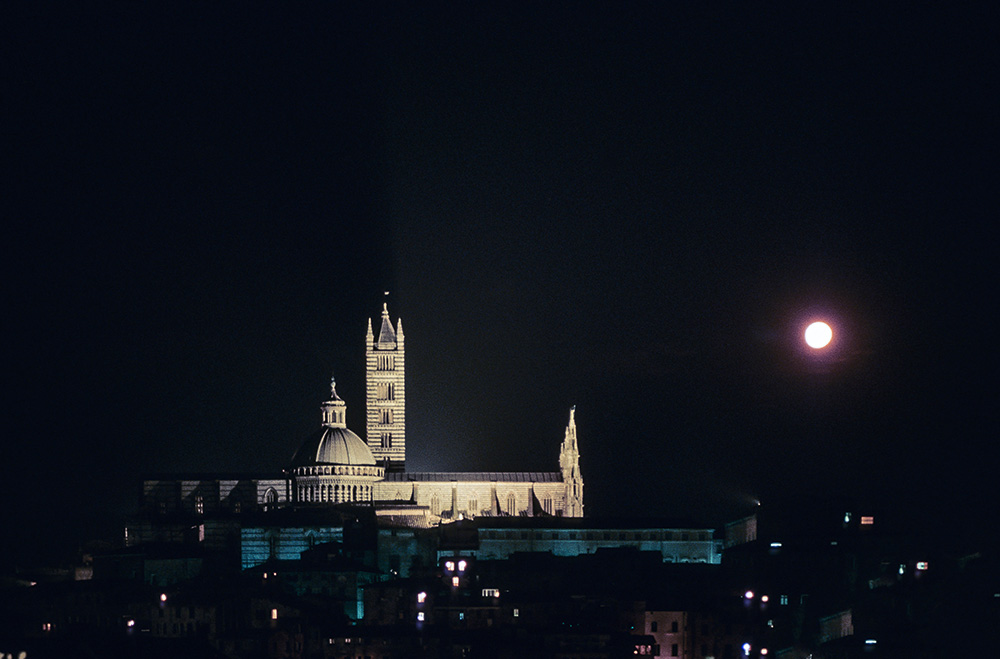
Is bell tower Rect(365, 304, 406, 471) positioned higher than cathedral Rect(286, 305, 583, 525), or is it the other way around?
bell tower Rect(365, 304, 406, 471)

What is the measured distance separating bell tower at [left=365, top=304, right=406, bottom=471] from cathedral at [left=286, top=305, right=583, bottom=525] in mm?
2425

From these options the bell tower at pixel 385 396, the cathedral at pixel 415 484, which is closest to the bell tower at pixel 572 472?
the cathedral at pixel 415 484

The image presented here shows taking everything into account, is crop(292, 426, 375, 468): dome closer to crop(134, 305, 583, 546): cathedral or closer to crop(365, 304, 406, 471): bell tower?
crop(134, 305, 583, 546): cathedral

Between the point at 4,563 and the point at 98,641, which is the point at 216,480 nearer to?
the point at 4,563

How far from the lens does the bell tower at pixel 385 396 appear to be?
13862 centimetres

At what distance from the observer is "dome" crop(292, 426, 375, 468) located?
130 meters

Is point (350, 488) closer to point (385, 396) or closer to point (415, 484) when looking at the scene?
point (415, 484)

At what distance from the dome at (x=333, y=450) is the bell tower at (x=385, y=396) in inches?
251

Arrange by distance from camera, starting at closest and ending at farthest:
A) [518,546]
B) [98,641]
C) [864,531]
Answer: [98,641] < [864,531] < [518,546]

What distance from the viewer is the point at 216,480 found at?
131500 mm

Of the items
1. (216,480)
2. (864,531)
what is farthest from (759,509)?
(216,480)

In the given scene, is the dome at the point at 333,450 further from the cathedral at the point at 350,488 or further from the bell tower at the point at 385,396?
the bell tower at the point at 385,396

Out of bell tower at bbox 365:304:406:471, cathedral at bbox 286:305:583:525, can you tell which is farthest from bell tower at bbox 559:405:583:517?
bell tower at bbox 365:304:406:471

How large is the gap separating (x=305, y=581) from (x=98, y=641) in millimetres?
14259
